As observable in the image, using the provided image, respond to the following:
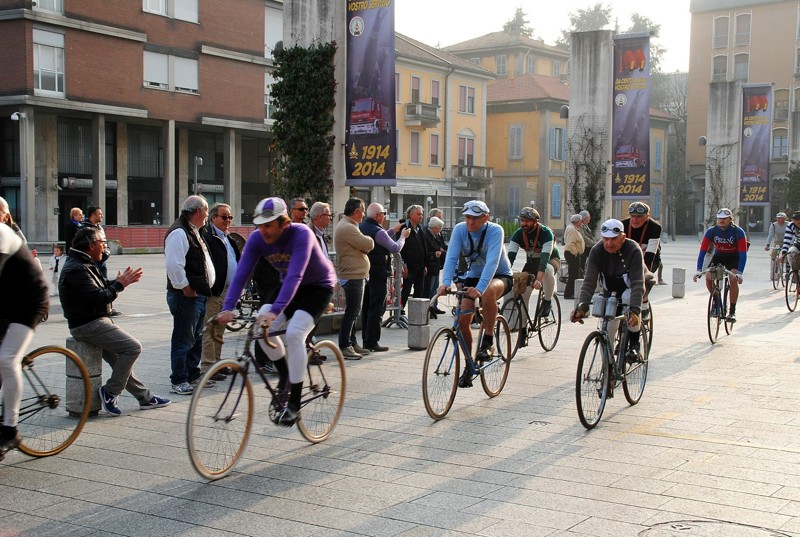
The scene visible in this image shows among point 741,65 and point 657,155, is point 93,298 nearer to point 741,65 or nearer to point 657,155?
point 657,155

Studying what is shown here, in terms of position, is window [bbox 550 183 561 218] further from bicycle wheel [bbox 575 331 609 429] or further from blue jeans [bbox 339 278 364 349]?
bicycle wheel [bbox 575 331 609 429]

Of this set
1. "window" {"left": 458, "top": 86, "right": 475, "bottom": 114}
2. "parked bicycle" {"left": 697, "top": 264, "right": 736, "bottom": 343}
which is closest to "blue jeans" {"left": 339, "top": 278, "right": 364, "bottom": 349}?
"parked bicycle" {"left": 697, "top": 264, "right": 736, "bottom": 343}

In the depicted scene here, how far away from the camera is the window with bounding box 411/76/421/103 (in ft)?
201

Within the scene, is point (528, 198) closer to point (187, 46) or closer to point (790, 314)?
point (187, 46)

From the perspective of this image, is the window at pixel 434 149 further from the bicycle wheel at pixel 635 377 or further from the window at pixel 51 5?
the bicycle wheel at pixel 635 377

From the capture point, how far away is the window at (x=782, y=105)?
255 feet

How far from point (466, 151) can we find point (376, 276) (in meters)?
55.4

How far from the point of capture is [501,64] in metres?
81.4

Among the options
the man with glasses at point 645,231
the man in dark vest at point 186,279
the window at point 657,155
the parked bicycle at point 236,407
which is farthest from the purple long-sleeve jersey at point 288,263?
the window at point 657,155

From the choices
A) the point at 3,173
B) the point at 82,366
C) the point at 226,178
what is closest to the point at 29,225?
the point at 3,173

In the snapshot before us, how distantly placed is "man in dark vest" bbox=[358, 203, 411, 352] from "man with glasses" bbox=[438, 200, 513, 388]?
10.1ft

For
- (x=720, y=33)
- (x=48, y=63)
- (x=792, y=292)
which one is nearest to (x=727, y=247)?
(x=792, y=292)

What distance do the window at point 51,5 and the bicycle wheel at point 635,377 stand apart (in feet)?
127

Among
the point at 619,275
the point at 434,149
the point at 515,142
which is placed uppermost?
the point at 515,142
